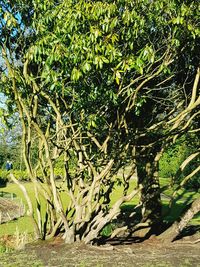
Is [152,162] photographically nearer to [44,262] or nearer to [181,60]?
[181,60]

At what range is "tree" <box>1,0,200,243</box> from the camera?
6055mm

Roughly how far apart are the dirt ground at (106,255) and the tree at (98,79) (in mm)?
400

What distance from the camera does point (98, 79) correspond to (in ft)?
22.5

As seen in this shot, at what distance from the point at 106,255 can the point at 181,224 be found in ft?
6.69

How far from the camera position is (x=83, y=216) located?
356 inches

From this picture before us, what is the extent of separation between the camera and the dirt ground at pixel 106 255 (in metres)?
7.13

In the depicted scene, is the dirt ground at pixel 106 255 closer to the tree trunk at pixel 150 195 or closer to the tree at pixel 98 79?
the tree at pixel 98 79

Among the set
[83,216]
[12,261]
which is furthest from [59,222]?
[12,261]

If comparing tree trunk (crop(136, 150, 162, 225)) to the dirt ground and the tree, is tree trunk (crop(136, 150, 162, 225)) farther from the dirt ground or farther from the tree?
the dirt ground

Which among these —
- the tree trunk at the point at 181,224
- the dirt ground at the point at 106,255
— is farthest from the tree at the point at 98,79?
the tree trunk at the point at 181,224

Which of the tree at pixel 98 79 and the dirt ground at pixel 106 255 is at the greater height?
the tree at pixel 98 79

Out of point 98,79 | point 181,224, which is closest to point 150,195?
point 181,224

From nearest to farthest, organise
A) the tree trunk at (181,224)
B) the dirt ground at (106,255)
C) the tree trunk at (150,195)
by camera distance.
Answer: the dirt ground at (106,255) → the tree trunk at (181,224) → the tree trunk at (150,195)

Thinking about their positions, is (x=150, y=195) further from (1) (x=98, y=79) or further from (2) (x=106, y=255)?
(1) (x=98, y=79)
